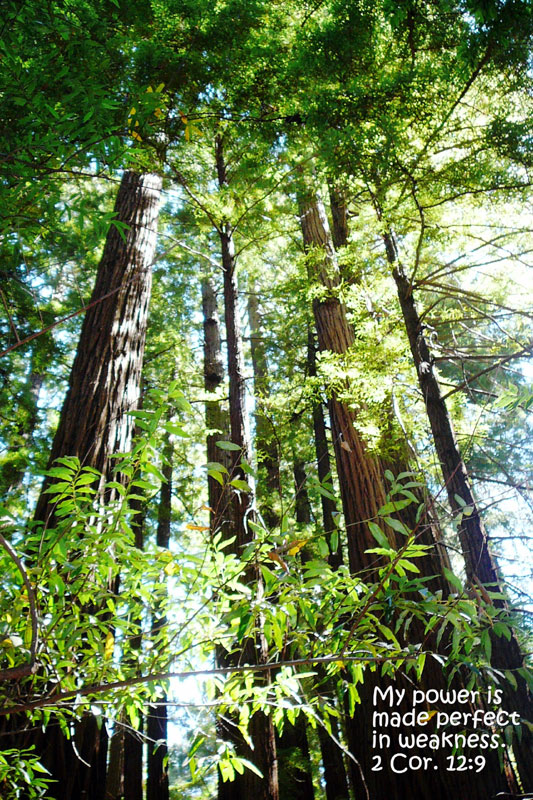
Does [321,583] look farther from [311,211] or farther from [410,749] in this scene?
[311,211]

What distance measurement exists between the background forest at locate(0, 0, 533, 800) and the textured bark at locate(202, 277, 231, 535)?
0.15m

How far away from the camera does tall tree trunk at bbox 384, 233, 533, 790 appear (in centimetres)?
353

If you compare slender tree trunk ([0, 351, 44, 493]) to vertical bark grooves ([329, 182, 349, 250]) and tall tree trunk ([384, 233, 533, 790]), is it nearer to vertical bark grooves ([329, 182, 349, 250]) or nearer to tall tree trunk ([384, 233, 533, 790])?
vertical bark grooves ([329, 182, 349, 250])

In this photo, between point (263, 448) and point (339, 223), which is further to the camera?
point (263, 448)

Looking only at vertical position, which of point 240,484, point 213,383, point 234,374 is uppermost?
point 213,383

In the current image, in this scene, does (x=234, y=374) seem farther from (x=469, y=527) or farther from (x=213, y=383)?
(x=213, y=383)

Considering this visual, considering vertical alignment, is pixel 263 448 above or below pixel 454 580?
above

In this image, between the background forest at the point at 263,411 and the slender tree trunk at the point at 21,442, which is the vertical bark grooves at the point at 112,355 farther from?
the slender tree trunk at the point at 21,442

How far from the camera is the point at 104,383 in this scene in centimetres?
361

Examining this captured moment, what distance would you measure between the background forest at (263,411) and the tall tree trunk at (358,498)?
0.09ft

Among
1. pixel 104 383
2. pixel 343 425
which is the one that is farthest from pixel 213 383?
pixel 104 383

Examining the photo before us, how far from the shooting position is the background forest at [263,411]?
1520 millimetres

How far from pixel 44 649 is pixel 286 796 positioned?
7.63 m

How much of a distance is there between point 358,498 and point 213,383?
14.0ft
